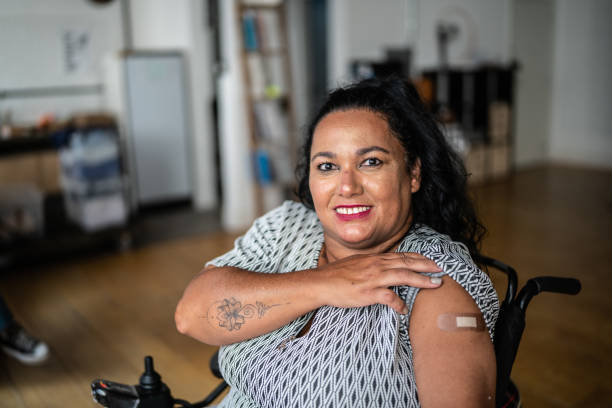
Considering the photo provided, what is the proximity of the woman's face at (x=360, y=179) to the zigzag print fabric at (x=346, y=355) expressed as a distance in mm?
95

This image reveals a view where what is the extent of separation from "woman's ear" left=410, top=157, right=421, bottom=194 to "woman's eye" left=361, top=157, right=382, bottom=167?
4.5 inches

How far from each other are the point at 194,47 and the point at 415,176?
4603 millimetres

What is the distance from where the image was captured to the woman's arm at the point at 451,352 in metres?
1.01

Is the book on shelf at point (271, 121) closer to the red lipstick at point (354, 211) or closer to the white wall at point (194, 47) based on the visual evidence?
the white wall at point (194, 47)

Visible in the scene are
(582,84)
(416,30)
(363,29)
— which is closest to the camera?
(363,29)

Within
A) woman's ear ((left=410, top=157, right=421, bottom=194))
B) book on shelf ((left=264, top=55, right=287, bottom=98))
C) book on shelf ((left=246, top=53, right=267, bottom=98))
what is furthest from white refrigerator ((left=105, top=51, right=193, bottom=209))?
woman's ear ((left=410, top=157, right=421, bottom=194))

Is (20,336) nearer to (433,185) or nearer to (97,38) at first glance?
(433,185)

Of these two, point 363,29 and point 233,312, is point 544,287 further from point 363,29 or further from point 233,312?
point 363,29

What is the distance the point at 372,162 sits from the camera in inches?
47.9

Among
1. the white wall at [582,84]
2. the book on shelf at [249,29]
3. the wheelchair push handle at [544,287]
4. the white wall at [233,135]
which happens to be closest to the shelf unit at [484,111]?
the white wall at [582,84]

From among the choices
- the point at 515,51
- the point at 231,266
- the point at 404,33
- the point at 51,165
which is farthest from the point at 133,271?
the point at 515,51

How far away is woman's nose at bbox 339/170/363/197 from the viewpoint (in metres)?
1.18

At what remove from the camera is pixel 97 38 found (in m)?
5.77

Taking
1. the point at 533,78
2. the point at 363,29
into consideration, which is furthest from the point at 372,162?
the point at 533,78
